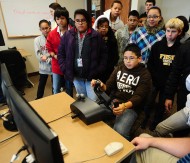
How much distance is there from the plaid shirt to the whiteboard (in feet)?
8.66

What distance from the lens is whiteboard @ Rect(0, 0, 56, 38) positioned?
3461mm

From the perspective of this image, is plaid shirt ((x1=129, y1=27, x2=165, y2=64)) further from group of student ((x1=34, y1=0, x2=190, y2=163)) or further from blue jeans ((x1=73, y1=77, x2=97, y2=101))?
blue jeans ((x1=73, y1=77, x2=97, y2=101))

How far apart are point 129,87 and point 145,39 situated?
749mm

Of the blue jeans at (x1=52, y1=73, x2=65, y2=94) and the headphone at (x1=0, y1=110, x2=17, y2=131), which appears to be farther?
the blue jeans at (x1=52, y1=73, x2=65, y2=94)

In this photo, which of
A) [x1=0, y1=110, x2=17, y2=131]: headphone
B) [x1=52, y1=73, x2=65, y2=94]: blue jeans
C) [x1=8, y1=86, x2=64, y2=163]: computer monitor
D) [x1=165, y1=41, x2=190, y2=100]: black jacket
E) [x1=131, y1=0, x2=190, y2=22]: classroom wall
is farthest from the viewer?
[x1=131, y1=0, x2=190, y2=22]: classroom wall

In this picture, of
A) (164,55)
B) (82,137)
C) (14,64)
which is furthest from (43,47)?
(82,137)

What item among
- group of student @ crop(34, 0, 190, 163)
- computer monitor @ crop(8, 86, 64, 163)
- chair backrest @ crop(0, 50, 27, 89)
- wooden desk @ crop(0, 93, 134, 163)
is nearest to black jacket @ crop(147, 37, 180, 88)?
group of student @ crop(34, 0, 190, 163)

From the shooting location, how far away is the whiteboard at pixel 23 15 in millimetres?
3461

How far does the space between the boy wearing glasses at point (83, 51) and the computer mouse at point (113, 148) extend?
98cm

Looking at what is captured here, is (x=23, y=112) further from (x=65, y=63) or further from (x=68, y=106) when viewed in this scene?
(x=65, y=63)

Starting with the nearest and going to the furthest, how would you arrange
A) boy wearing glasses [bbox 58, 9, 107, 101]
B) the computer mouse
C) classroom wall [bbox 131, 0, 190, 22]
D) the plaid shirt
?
the computer mouse, boy wearing glasses [bbox 58, 9, 107, 101], the plaid shirt, classroom wall [bbox 131, 0, 190, 22]

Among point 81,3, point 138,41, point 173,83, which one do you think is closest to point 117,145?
point 173,83

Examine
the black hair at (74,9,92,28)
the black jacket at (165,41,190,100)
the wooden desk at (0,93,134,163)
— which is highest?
the black hair at (74,9,92,28)

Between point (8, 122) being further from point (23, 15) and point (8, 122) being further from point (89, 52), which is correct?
point (23, 15)
